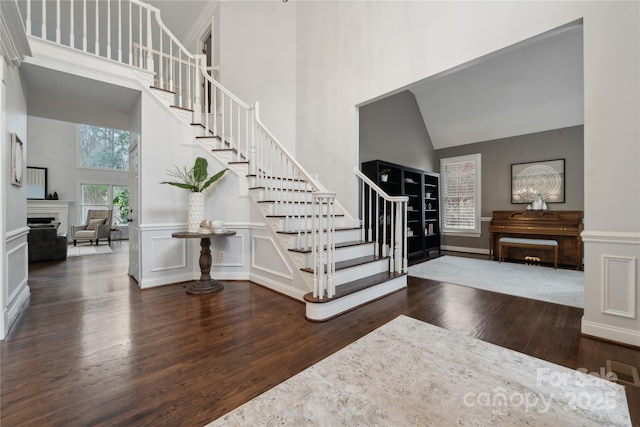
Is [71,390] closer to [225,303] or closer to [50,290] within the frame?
[225,303]

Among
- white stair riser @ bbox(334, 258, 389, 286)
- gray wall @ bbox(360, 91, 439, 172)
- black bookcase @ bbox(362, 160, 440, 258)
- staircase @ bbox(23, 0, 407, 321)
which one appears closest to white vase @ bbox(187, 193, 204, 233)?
staircase @ bbox(23, 0, 407, 321)

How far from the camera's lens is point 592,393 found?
1.48m

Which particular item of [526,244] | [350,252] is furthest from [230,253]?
[526,244]

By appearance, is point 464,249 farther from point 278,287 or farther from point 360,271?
point 278,287

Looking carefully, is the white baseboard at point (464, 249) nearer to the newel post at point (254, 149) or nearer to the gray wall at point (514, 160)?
the gray wall at point (514, 160)

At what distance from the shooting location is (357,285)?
288cm

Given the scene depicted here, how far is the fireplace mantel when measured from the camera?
7285 mm

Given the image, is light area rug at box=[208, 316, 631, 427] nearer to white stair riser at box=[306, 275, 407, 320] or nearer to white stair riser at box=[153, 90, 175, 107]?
white stair riser at box=[306, 275, 407, 320]

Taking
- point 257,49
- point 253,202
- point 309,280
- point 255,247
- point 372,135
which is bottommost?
point 309,280

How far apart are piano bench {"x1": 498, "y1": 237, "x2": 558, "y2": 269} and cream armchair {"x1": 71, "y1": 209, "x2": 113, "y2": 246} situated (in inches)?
386

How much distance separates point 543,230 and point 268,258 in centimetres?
490

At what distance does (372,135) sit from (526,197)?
351 cm

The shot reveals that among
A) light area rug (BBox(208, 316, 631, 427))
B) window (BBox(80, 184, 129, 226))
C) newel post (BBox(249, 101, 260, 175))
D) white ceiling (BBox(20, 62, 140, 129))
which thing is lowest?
light area rug (BBox(208, 316, 631, 427))

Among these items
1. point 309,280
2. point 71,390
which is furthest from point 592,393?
point 71,390
